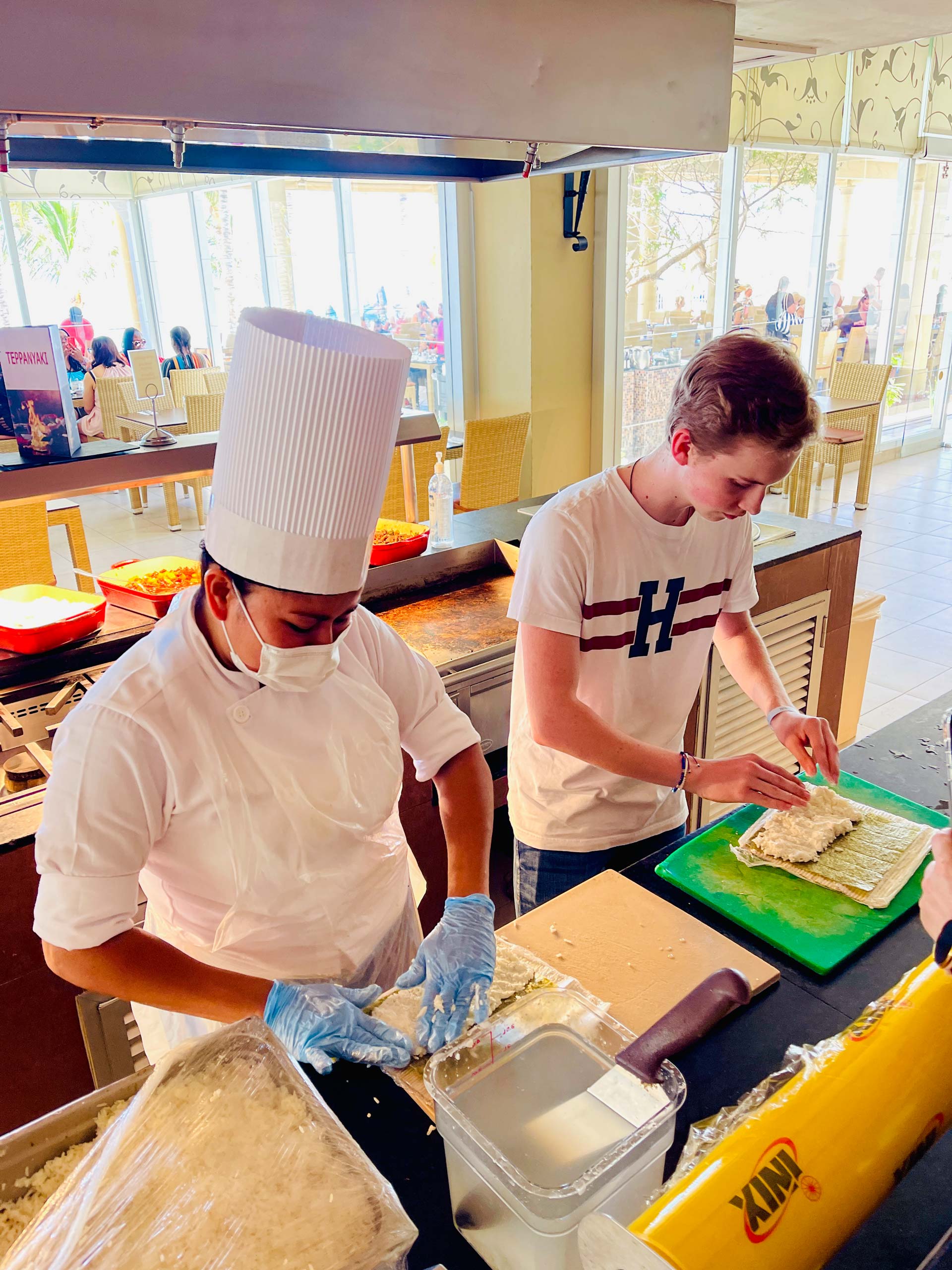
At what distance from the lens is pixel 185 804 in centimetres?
110

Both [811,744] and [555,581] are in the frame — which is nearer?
[555,581]

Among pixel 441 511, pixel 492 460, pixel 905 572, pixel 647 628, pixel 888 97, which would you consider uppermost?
pixel 888 97

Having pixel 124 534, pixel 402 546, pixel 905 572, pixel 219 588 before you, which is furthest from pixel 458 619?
pixel 124 534

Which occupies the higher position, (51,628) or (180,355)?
(180,355)

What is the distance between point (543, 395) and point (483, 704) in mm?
3839

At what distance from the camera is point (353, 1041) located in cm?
102

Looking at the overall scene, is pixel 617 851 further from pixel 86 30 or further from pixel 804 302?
pixel 804 302

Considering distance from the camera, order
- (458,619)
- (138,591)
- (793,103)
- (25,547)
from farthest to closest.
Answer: (793,103) → (25,547) → (458,619) → (138,591)

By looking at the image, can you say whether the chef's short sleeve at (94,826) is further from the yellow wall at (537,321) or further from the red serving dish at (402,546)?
the yellow wall at (537,321)

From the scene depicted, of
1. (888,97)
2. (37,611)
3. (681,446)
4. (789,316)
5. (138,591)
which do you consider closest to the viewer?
(681,446)

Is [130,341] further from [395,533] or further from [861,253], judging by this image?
[861,253]

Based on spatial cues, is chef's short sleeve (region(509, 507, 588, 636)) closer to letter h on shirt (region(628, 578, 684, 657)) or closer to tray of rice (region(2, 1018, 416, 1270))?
letter h on shirt (region(628, 578, 684, 657))

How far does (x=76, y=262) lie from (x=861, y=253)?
24.3ft

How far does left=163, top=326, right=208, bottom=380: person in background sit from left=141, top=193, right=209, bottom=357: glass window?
0.48 feet
